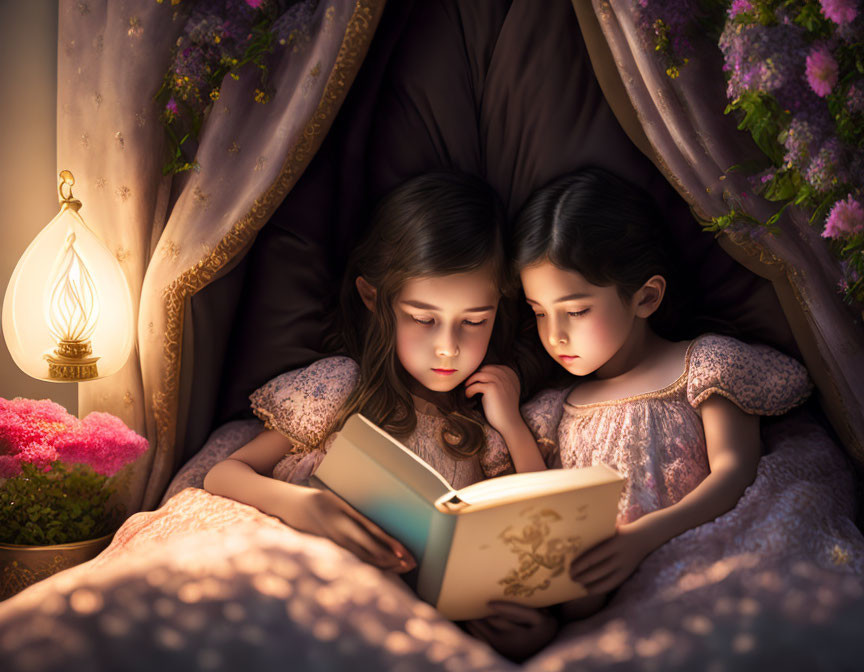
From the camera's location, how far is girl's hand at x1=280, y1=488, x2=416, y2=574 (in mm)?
1205

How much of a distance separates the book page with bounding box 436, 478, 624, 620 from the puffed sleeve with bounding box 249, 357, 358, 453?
20.0 inches

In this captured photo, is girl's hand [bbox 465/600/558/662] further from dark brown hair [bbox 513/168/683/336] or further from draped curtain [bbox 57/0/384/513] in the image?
A: draped curtain [bbox 57/0/384/513]

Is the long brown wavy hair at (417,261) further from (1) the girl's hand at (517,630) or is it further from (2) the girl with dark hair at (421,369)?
(1) the girl's hand at (517,630)

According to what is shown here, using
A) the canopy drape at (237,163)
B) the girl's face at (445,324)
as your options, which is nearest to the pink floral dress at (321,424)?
the girl's face at (445,324)

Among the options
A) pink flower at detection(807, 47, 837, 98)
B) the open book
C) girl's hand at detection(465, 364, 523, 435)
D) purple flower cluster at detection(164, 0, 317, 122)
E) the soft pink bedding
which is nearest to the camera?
the soft pink bedding

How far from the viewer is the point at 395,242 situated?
1.58 metres

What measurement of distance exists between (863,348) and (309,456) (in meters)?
1.11

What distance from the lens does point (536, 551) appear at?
117 cm

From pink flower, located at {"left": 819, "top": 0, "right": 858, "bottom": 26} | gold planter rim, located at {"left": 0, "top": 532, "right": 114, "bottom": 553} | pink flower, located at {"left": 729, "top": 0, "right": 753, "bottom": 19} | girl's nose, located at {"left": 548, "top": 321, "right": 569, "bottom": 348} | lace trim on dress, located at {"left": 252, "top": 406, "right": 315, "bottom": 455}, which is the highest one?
pink flower, located at {"left": 729, "top": 0, "right": 753, "bottom": 19}

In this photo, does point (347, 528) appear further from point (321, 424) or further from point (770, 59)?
point (770, 59)

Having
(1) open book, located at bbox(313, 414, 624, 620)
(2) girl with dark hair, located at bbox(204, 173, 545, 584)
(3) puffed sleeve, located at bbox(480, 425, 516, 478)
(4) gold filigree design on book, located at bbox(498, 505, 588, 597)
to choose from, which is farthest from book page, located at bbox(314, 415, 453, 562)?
(3) puffed sleeve, located at bbox(480, 425, 516, 478)

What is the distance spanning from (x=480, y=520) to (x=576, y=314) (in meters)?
0.57

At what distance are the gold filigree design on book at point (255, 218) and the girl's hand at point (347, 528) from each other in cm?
44

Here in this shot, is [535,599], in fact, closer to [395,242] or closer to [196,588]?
[196,588]
